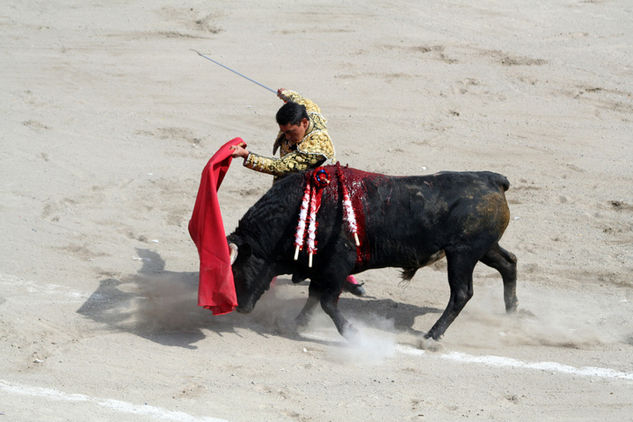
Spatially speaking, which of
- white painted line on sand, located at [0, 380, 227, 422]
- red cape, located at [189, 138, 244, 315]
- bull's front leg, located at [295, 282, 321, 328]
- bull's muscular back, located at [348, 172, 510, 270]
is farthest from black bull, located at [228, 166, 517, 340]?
white painted line on sand, located at [0, 380, 227, 422]

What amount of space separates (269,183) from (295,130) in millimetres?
3255

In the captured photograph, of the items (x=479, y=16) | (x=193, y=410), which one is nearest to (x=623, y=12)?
(x=479, y=16)

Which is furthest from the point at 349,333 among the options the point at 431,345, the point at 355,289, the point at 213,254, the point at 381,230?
the point at 213,254

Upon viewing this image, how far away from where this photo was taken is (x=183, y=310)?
7516 millimetres

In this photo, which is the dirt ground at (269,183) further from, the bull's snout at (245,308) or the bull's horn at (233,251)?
the bull's horn at (233,251)

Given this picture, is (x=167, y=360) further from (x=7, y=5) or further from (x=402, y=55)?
(x=7, y=5)

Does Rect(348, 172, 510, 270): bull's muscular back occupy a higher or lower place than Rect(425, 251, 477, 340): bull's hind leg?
higher

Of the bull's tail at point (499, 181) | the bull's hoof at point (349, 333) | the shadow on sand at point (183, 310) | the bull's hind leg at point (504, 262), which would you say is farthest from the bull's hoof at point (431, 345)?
the bull's tail at point (499, 181)

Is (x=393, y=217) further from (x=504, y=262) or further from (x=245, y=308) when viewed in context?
(x=245, y=308)

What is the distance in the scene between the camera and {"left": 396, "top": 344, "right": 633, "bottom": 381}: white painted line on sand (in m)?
6.49

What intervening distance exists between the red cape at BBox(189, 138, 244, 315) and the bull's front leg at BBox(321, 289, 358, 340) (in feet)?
2.47

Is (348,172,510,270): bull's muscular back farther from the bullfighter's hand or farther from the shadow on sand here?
the bullfighter's hand

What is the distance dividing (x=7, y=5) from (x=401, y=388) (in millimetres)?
11341

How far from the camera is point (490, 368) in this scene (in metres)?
6.65
